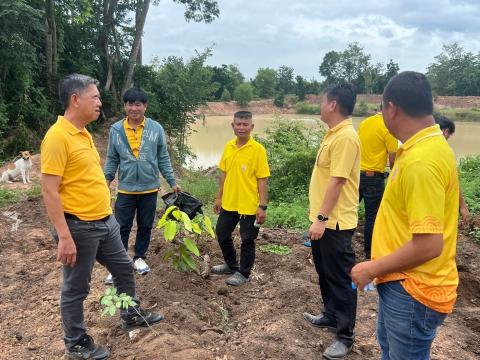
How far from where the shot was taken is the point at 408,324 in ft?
5.70

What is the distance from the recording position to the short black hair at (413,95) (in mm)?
1682

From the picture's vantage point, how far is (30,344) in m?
3.05

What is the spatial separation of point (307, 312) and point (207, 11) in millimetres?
13602

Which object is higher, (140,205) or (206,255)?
(140,205)

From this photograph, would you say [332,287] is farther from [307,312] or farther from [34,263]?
[34,263]

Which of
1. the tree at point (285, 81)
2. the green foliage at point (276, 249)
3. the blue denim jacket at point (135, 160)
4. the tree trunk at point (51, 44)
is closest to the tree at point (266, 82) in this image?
the tree at point (285, 81)

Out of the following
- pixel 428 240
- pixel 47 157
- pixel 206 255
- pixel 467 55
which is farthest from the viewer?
pixel 467 55

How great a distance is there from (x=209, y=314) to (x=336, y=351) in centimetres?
107

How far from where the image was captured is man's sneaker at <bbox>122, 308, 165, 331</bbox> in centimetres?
303

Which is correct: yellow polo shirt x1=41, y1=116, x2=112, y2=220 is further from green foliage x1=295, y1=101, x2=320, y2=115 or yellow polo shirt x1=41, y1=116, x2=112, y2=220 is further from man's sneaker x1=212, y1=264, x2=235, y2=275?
green foliage x1=295, y1=101, x2=320, y2=115

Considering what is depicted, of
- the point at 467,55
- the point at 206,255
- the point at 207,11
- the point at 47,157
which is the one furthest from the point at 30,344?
the point at 467,55

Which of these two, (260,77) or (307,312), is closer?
(307,312)

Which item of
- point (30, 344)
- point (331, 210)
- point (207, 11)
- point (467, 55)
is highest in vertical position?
point (467, 55)

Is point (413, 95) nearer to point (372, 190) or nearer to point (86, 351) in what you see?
point (86, 351)
